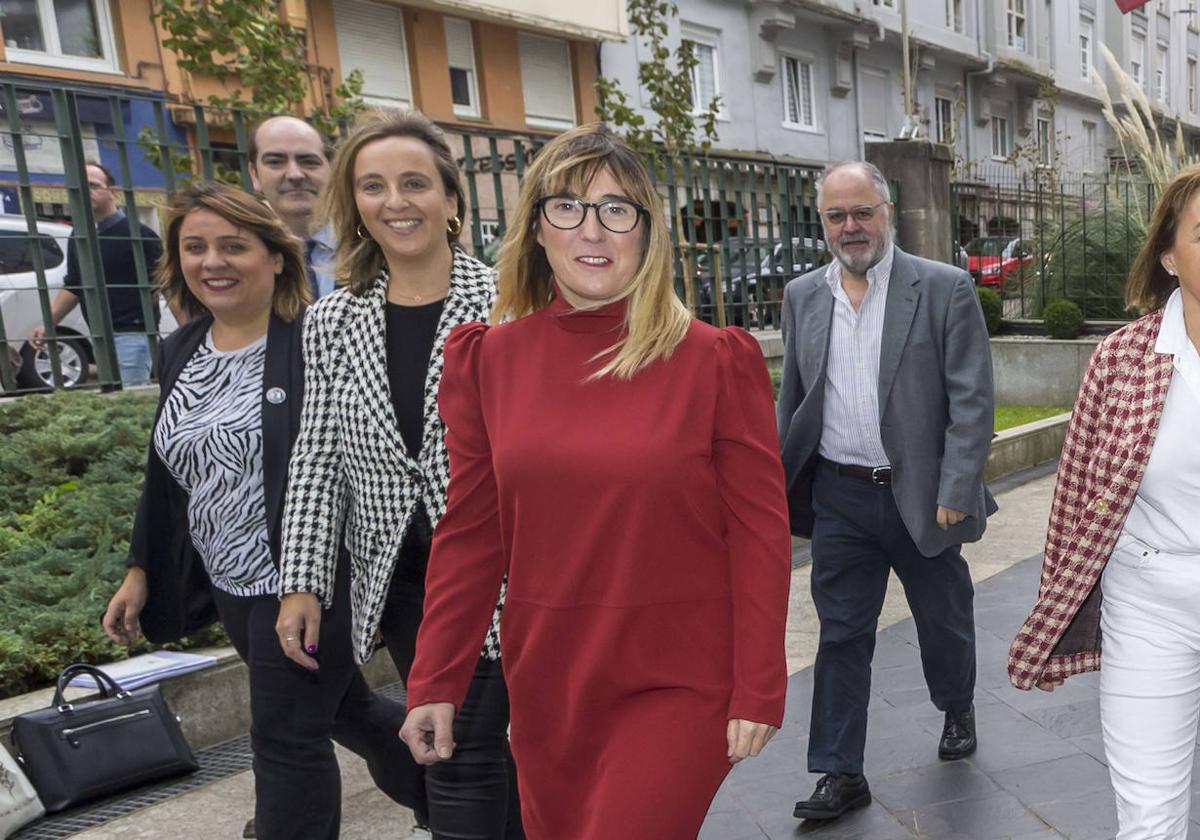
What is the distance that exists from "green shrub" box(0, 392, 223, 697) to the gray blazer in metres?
2.66

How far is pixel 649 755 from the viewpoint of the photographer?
2082 millimetres

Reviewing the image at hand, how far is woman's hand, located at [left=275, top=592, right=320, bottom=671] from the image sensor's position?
2.87 m

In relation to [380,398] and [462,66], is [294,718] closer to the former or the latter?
[380,398]

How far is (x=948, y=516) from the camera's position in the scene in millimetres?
3723

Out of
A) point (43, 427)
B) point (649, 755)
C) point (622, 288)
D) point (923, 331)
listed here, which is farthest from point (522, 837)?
point (43, 427)

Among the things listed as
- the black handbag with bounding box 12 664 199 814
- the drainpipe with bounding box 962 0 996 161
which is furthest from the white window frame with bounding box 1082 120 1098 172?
the black handbag with bounding box 12 664 199 814

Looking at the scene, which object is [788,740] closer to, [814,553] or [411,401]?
[814,553]

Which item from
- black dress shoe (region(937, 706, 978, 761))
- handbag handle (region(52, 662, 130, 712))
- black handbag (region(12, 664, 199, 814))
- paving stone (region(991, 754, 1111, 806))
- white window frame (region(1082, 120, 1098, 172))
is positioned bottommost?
paving stone (region(991, 754, 1111, 806))

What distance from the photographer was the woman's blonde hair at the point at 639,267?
7.16ft

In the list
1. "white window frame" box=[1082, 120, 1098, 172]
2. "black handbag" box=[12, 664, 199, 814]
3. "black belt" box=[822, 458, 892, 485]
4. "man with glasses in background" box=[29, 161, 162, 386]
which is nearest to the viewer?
"black handbag" box=[12, 664, 199, 814]

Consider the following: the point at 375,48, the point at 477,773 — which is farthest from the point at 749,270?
the point at 375,48

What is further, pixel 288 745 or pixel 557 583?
pixel 288 745

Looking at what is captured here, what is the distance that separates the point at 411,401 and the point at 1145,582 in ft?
5.81

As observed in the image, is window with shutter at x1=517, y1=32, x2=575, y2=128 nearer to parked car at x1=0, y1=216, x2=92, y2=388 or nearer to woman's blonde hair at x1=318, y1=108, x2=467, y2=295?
parked car at x1=0, y1=216, x2=92, y2=388
